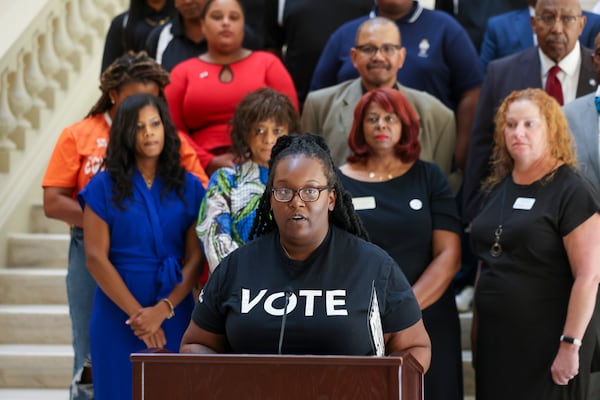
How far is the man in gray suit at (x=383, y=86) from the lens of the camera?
17.1 ft

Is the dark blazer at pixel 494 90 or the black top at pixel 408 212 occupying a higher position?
the dark blazer at pixel 494 90

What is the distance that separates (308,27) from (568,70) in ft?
5.82

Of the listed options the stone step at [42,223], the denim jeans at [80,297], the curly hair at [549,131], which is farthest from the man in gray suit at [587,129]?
the stone step at [42,223]

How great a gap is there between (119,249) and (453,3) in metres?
3.25

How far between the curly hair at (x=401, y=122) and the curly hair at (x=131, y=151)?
804 millimetres

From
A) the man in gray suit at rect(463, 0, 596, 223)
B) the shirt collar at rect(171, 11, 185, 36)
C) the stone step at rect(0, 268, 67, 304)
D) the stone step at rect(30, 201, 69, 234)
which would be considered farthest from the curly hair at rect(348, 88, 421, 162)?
the stone step at rect(30, 201, 69, 234)

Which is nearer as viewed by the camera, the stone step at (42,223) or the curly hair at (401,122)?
the curly hair at (401,122)

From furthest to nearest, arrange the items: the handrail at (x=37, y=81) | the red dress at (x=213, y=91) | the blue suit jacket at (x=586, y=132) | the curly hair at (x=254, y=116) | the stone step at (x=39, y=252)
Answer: the handrail at (x=37, y=81)
the stone step at (x=39, y=252)
the red dress at (x=213, y=91)
the blue suit jacket at (x=586, y=132)
the curly hair at (x=254, y=116)

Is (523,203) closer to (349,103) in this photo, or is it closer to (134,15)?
(349,103)

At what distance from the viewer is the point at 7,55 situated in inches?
265

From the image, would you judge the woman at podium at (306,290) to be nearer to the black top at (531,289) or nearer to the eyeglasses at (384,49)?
the black top at (531,289)

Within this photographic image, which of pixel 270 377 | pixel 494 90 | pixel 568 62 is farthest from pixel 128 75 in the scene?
pixel 270 377

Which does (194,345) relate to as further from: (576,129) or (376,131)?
(576,129)

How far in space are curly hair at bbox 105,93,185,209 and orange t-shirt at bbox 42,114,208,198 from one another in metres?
0.21
